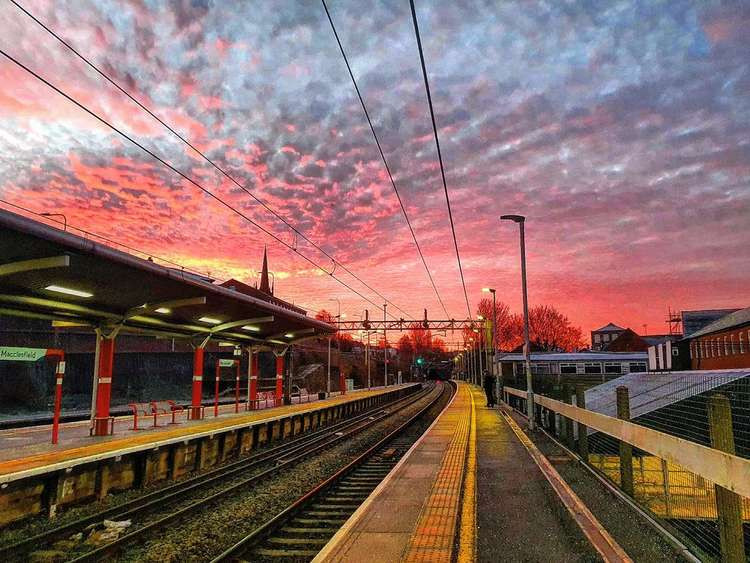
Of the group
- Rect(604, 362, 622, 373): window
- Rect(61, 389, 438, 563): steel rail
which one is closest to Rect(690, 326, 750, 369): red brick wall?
Rect(604, 362, 622, 373): window

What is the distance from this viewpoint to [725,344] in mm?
33500

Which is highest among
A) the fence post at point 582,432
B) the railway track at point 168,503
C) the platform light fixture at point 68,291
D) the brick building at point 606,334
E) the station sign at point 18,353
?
the brick building at point 606,334

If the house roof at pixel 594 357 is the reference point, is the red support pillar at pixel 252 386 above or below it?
below

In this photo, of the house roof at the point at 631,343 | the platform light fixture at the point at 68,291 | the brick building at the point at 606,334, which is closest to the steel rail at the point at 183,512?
the platform light fixture at the point at 68,291

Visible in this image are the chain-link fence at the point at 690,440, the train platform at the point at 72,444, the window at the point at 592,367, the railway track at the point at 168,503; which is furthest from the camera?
the window at the point at 592,367

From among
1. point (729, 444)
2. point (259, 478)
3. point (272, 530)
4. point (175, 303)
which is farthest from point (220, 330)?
point (729, 444)

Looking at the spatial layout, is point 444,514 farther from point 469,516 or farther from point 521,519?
point 521,519

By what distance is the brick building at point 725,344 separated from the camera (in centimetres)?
2972

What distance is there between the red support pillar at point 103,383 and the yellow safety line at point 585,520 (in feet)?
40.4

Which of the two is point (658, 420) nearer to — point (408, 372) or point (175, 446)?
point (175, 446)

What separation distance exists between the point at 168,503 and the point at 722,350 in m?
35.4

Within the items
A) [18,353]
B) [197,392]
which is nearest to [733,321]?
[197,392]

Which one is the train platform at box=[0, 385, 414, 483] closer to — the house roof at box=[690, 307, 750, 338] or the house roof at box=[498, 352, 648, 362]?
the house roof at box=[690, 307, 750, 338]

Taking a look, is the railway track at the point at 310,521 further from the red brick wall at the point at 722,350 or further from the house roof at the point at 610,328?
the house roof at the point at 610,328
